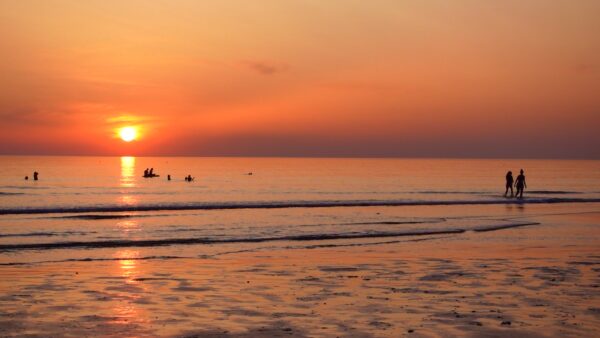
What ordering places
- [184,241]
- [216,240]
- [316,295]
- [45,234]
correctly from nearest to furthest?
1. [316,295]
2. [184,241]
3. [216,240]
4. [45,234]

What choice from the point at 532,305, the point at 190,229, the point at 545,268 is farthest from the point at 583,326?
the point at 190,229

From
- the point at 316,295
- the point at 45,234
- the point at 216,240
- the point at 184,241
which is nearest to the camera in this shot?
the point at 316,295

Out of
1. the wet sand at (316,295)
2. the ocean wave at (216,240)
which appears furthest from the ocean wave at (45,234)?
the wet sand at (316,295)

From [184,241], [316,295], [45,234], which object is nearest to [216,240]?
[184,241]

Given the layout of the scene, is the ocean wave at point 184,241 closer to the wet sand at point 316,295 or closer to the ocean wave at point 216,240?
the ocean wave at point 216,240

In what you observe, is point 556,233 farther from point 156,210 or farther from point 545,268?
point 156,210

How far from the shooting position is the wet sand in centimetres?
1155

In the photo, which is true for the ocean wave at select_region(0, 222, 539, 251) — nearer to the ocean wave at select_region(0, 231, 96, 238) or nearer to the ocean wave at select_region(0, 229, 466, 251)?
the ocean wave at select_region(0, 229, 466, 251)

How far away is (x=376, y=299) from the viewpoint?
13.9 m

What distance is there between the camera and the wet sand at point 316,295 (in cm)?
1155

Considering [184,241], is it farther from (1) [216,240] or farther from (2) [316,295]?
(2) [316,295]

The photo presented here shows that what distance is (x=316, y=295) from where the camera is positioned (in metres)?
14.4

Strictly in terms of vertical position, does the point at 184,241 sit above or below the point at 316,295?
above

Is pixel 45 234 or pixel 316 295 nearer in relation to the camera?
pixel 316 295
